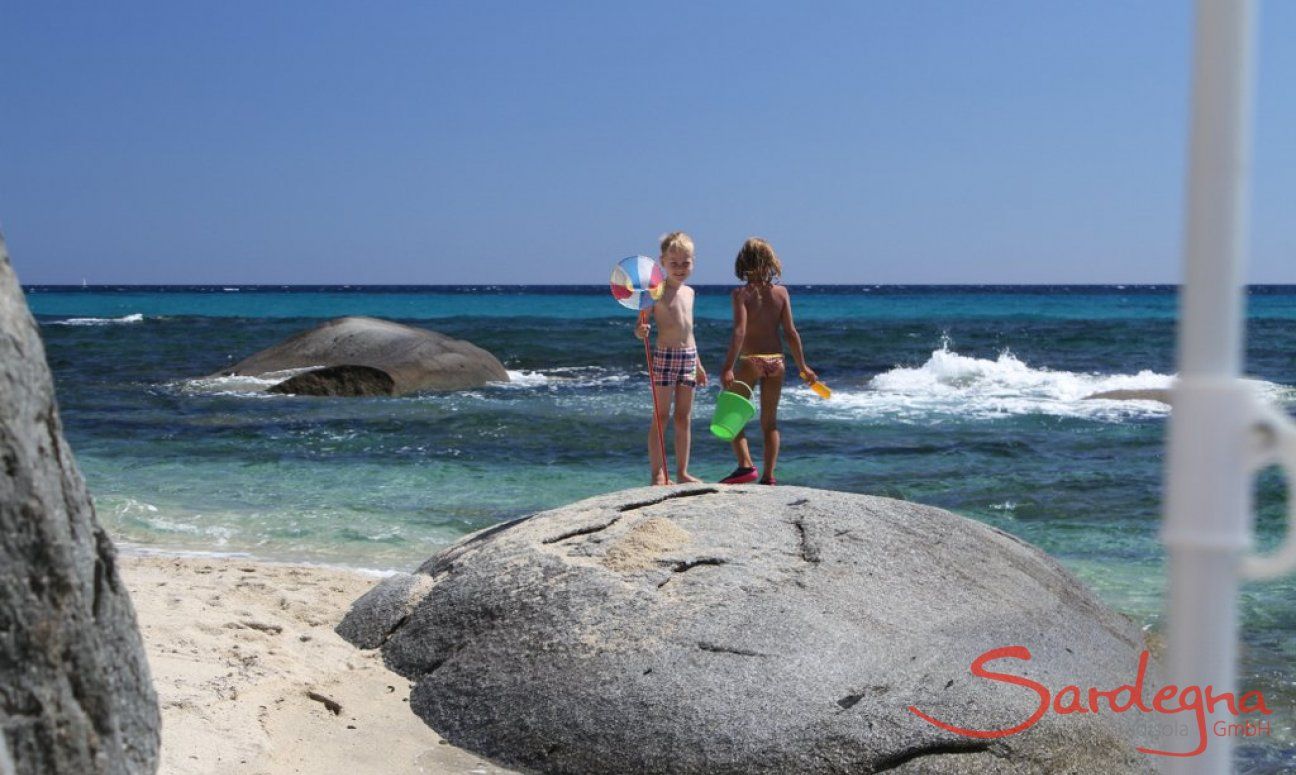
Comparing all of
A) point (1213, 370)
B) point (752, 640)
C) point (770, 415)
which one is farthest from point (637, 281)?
point (1213, 370)

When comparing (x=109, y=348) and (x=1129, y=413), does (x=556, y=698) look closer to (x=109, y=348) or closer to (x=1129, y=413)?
(x=1129, y=413)

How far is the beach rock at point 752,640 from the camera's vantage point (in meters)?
4.21

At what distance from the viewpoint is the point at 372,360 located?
59.9 ft

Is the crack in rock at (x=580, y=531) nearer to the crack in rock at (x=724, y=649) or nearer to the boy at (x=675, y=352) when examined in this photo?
the crack in rock at (x=724, y=649)

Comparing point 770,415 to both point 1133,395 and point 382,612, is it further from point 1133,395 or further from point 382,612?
point 1133,395

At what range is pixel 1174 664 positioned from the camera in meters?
1.44

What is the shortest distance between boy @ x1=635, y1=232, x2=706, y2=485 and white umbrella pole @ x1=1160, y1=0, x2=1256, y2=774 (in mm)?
5870

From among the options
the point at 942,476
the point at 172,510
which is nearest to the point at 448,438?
the point at 172,510

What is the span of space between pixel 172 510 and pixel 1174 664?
905 cm

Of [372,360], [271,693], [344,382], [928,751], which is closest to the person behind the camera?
[928,751]

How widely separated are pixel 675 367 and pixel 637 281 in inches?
25.9

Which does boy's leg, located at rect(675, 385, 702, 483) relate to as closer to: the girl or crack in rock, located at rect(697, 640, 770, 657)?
the girl

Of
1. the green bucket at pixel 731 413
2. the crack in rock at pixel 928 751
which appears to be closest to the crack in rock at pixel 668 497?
the green bucket at pixel 731 413

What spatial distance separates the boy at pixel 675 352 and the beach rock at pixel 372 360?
33.7ft
